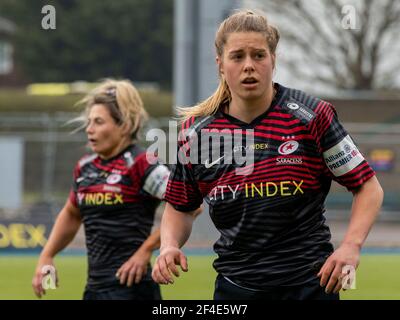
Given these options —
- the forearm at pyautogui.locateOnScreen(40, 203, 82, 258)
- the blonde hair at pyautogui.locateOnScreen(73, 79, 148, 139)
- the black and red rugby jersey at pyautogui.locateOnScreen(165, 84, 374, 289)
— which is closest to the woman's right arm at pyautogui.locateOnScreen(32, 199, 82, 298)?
the forearm at pyautogui.locateOnScreen(40, 203, 82, 258)

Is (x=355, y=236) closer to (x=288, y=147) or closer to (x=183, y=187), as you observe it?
(x=288, y=147)

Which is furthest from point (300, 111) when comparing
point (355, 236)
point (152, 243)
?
point (152, 243)

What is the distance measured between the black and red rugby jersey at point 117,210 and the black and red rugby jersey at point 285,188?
1.73 metres

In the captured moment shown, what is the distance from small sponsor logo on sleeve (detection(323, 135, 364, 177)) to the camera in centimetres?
438

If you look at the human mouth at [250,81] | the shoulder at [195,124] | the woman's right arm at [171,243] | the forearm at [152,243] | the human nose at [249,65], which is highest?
the human nose at [249,65]

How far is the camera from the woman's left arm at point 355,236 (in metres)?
4.12

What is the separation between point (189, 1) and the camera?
17.4 metres

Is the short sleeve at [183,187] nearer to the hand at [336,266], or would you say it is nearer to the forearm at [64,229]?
the hand at [336,266]

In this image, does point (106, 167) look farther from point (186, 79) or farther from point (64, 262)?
point (186, 79)

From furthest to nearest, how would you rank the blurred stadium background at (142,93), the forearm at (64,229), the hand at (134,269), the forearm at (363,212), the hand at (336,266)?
the blurred stadium background at (142,93), the forearm at (64,229), the hand at (134,269), the forearm at (363,212), the hand at (336,266)

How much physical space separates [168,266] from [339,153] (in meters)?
0.88

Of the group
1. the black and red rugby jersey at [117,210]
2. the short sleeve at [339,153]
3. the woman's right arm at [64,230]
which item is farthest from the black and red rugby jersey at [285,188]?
the woman's right arm at [64,230]
